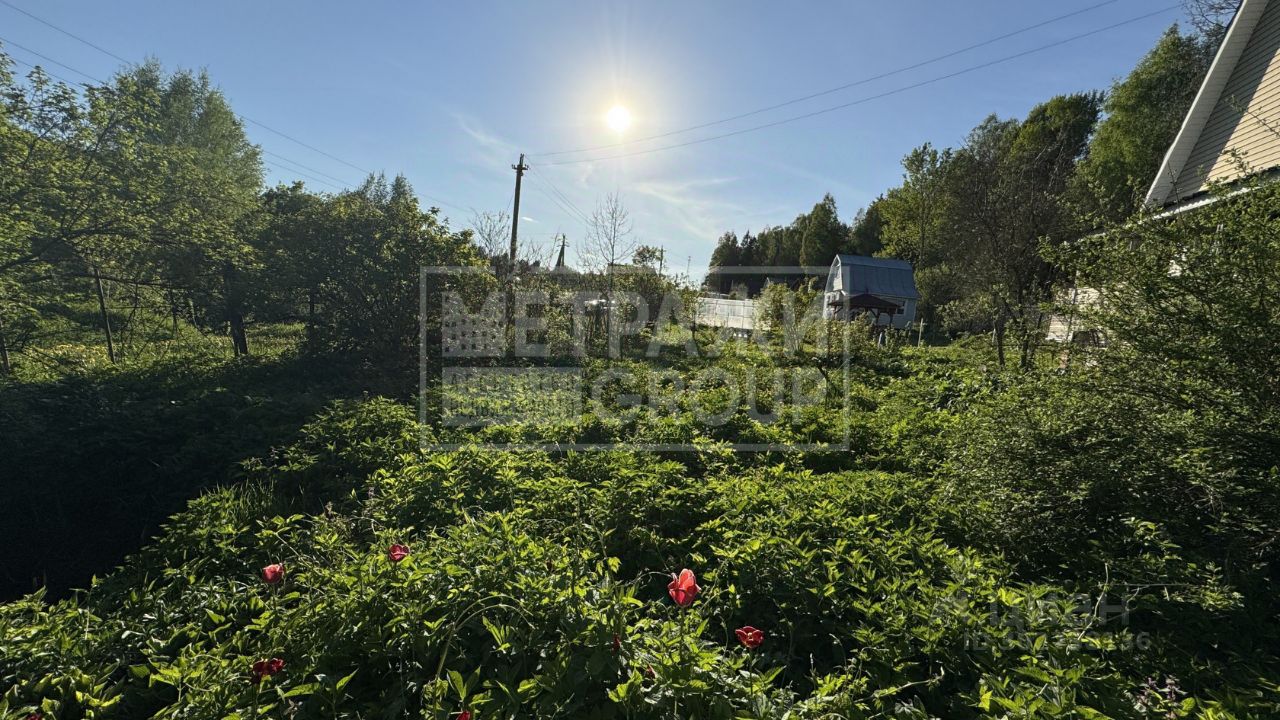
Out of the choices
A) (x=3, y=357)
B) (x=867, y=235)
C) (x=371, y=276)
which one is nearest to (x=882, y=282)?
(x=867, y=235)

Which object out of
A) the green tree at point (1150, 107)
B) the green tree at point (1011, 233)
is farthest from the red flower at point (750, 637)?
the green tree at point (1150, 107)

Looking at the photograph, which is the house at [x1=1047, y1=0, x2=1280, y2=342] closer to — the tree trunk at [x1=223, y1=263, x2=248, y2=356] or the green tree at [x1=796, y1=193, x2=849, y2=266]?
the tree trunk at [x1=223, y1=263, x2=248, y2=356]

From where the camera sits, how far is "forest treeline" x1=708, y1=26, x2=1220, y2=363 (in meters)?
8.36

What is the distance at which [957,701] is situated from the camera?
169cm

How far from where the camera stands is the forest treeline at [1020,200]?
8.36m

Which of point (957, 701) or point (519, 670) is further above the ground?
point (519, 670)

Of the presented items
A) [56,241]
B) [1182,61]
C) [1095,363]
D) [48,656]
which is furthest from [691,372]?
[1182,61]

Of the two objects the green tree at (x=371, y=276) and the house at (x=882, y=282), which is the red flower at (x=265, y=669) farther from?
the house at (x=882, y=282)

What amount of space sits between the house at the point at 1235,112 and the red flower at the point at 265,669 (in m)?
8.08

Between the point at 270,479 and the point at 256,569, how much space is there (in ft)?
5.78

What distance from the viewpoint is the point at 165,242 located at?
7.91 m

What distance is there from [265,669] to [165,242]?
9.60 m

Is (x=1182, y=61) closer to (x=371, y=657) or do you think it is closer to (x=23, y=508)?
(x=371, y=657)

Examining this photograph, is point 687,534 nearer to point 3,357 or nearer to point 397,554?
point 397,554
